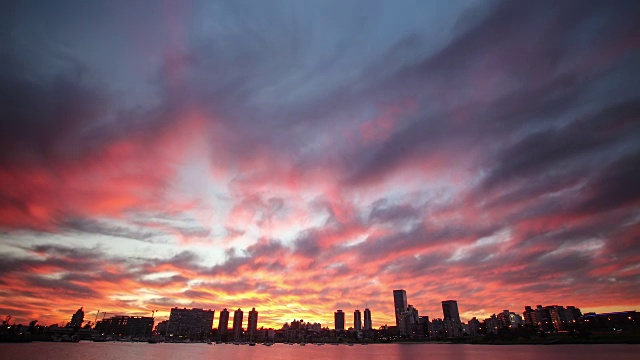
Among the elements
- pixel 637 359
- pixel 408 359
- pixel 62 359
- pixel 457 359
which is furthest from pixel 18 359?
pixel 637 359

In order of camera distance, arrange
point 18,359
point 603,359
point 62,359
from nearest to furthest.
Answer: point 18,359
point 62,359
point 603,359

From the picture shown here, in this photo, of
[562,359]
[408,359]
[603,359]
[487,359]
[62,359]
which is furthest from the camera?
[408,359]

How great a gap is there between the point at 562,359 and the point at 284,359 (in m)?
108

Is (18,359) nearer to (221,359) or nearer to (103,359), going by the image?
(103,359)

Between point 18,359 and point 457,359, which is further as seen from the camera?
point 457,359

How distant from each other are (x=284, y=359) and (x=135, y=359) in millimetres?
58468

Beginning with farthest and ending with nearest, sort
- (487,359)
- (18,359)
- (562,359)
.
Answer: (487,359)
(562,359)
(18,359)

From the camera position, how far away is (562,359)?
11656 centimetres

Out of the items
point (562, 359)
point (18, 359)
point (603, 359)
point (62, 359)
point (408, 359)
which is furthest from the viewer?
point (408, 359)

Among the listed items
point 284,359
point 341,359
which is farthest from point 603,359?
point 284,359

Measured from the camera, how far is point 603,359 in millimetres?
108562

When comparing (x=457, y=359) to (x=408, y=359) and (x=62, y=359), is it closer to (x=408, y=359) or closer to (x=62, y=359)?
(x=408, y=359)

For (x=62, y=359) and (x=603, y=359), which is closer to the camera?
(x=62, y=359)

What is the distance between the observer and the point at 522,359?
120 metres
